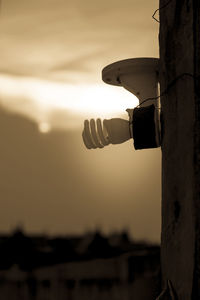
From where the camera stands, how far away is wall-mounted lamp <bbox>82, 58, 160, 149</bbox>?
1.63 m

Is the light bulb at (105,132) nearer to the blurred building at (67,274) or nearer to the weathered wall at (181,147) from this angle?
the weathered wall at (181,147)

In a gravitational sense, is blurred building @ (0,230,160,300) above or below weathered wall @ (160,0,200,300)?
below

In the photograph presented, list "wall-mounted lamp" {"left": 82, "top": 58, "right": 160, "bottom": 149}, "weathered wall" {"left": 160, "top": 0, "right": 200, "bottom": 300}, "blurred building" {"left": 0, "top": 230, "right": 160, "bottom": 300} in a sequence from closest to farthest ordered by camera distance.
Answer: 1. "weathered wall" {"left": 160, "top": 0, "right": 200, "bottom": 300}
2. "wall-mounted lamp" {"left": 82, "top": 58, "right": 160, "bottom": 149}
3. "blurred building" {"left": 0, "top": 230, "right": 160, "bottom": 300}

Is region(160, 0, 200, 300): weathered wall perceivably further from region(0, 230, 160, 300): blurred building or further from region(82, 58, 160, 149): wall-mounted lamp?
region(0, 230, 160, 300): blurred building

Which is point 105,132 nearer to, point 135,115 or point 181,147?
point 135,115

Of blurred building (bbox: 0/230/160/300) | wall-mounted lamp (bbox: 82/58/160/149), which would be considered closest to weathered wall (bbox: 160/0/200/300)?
wall-mounted lamp (bbox: 82/58/160/149)

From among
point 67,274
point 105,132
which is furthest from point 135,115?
point 67,274

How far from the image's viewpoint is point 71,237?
25.7 ft

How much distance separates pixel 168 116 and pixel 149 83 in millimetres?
221

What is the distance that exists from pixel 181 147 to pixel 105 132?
0.28 m

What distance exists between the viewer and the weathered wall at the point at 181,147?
1429 millimetres

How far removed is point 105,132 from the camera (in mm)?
1675

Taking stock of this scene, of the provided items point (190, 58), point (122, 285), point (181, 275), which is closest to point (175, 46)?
point (190, 58)

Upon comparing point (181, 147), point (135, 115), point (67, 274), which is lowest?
point (67, 274)
